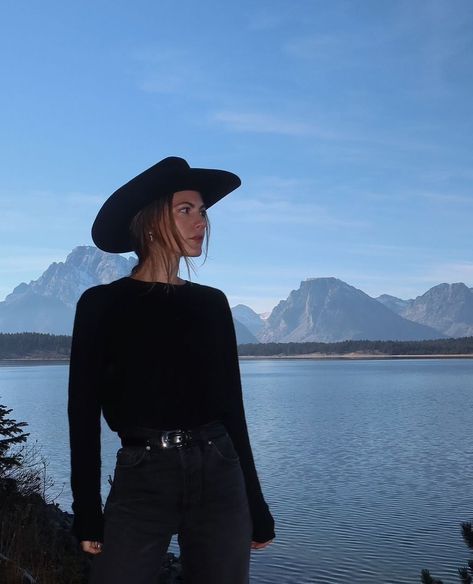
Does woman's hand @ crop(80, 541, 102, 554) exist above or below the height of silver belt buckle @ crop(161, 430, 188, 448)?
below

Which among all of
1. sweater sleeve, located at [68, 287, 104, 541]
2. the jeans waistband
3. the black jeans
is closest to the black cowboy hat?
sweater sleeve, located at [68, 287, 104, 541]

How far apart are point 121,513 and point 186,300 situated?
40.7 inches

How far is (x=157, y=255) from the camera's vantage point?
3.74 metres

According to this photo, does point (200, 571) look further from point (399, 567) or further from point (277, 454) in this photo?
point (277, 454)

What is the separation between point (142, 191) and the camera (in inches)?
147

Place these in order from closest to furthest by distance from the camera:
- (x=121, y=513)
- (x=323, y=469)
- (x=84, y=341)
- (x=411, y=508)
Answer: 1. (x=121, y=513)
2. (x=84, y=341)
3. (x=411, y=508)
4. (x=323, y=469)

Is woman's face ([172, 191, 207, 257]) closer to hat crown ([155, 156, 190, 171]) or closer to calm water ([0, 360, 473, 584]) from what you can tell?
hat crown ([155, 156, 190, 171])

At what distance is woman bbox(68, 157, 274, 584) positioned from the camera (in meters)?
3.31

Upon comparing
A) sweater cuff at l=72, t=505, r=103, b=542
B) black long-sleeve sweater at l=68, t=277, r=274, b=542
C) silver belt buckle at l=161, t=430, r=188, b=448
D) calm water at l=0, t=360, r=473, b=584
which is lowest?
calm water at l=0, t=360, r=473, b=584

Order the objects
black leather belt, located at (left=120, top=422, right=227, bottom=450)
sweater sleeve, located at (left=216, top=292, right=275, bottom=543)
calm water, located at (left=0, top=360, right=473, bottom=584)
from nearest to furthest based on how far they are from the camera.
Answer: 1. black leather belt, located at (left=120, top=422, right=227, bottom=450)
2. sweater sleeve, located at (left=216, top=292, right=275, bottom=543)
3. calm water, located at (left=0, top=360, right=473, bottom=584)

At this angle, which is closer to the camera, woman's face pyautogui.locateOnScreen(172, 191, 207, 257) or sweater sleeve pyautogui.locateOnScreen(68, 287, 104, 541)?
sweater sleeve pyautogui.locateOnScreen(68, 287, 104, 541)

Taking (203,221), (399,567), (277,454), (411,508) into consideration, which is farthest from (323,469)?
(203,221)

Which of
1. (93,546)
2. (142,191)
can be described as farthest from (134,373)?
(142,191)

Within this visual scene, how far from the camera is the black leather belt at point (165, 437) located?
3.36m
